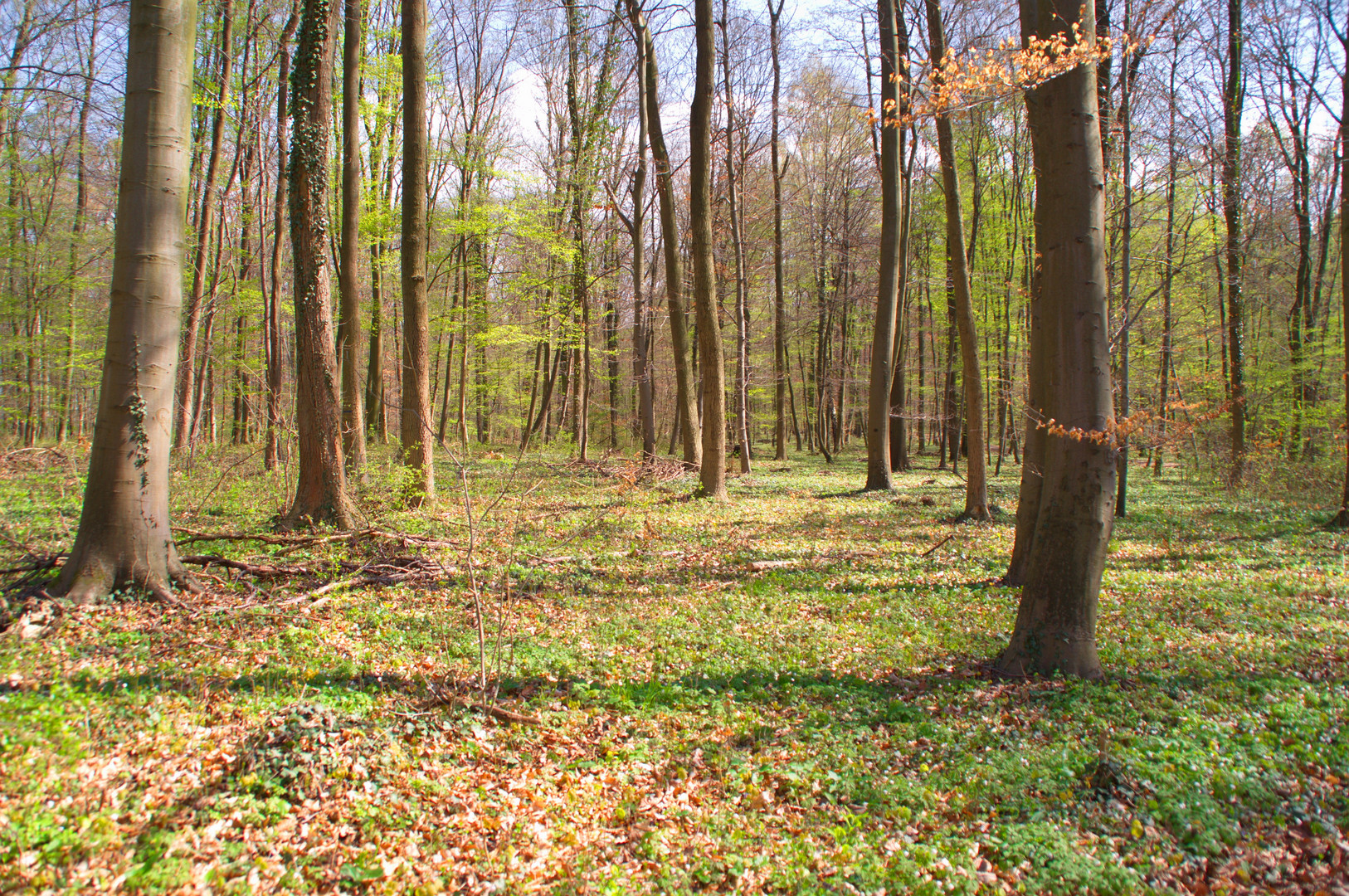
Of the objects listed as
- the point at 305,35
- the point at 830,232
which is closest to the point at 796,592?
the point at 305,35

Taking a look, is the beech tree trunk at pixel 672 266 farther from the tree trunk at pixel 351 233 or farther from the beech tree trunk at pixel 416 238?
the tree trunk at pixel 351 233

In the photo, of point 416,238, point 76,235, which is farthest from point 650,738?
point 76,235

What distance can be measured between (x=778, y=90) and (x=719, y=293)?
26.3ft

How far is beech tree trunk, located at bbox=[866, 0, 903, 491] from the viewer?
1395 centimetres

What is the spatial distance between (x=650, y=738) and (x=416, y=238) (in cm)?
1011

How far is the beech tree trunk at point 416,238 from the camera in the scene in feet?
36.6

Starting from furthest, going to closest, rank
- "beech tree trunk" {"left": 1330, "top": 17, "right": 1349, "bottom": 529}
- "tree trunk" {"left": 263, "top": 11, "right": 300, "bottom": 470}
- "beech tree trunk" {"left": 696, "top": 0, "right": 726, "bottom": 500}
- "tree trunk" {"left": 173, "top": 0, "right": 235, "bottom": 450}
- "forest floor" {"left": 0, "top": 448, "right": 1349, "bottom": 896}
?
"tree trunk" {"left": 263, "top": 11, "right": 300, "bottom": 470} < "tree trunk" {"left": 173, "top": 0, "right": 235, "bottom": 450} < "beech tree trunk" {"left": 696, "top": 0, "right": 726, "bottom": 500} < "beech tree trunk" {"left": 1330, "top": 17, "right": 1349, "bottom": 529} < "forest floor" {"left": 0, "top": 448, "right": 1349, "bottom": 896}

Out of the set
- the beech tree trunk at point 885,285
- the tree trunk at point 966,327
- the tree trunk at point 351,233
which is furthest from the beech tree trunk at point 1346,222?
the tree trunk at point 351,233

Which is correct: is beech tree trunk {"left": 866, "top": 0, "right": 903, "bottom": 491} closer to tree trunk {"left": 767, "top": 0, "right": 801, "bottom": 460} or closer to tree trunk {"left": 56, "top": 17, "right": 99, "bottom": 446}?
tree trunk {"left": 767, "top": 0, "right": 801, "bottom": 460}

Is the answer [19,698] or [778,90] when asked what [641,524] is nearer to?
[19,698]

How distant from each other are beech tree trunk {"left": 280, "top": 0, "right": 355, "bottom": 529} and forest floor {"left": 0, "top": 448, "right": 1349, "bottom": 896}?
1.06m

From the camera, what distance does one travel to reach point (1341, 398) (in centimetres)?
1803

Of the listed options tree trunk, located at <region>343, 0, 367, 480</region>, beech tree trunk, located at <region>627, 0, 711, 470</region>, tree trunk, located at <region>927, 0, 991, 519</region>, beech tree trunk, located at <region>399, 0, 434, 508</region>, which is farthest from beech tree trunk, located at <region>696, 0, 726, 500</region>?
tree trunk, located at <region>343, 0, 367, 480</region>

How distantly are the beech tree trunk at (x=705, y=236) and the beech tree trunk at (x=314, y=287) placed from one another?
7.00 metres
